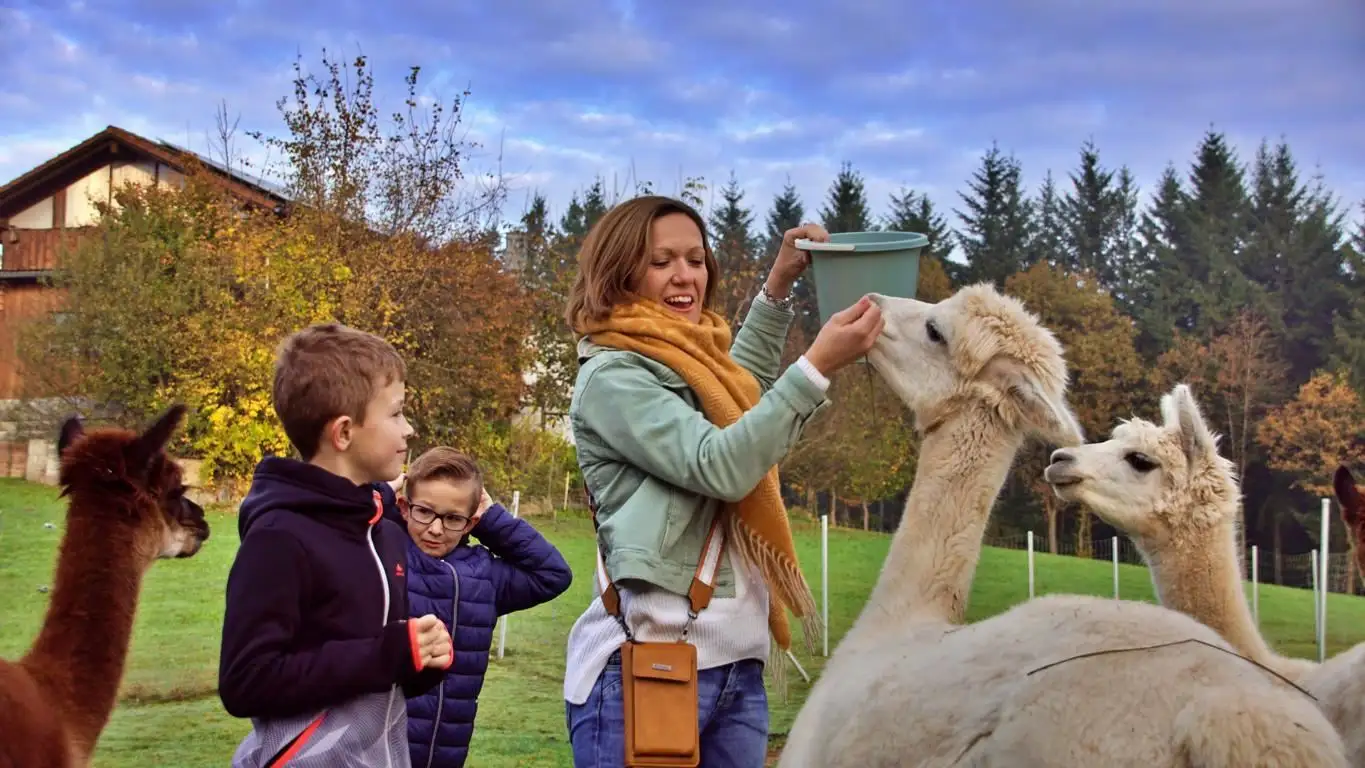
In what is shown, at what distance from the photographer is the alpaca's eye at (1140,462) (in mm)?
2885

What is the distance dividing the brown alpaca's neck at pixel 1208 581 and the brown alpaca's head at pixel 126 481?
2.49 m

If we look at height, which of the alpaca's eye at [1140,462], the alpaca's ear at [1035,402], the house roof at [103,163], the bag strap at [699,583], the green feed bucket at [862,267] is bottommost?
the bag strap at [699,583]

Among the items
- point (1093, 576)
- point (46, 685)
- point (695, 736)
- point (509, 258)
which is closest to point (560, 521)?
point (509, 258)

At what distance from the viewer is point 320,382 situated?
5.66ft

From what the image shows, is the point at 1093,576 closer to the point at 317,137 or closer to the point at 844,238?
the point at 317,137

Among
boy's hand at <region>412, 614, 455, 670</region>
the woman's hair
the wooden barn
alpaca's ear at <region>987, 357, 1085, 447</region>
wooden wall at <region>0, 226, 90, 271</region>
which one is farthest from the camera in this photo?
wooden wall at <region>0, 226, 90, 271</region>

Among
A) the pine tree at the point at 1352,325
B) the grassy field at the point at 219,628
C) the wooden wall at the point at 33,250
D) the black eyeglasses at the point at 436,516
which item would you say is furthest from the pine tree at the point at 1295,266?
the wooden wall at the point at 33,250

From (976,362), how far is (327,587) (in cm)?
127

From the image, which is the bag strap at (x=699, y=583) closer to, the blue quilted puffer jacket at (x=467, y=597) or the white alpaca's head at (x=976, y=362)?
the white alpaca's head at (x=976, y=362)

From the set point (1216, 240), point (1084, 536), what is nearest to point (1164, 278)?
point (1216, 240)

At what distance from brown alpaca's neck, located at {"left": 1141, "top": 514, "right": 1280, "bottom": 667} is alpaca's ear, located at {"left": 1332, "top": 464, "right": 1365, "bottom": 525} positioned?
0.32m

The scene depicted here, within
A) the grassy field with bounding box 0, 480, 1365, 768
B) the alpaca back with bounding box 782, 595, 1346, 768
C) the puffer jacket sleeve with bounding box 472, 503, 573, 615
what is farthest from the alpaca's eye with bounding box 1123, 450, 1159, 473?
the grassy field with bounding box 0, 480, 1365, 768

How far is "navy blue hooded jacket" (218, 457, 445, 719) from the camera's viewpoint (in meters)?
1.54

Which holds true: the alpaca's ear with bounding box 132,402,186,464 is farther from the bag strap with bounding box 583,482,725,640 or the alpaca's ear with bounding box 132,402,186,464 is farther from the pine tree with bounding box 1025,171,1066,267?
the pine tree with bounding box 1025,171,1066,267
